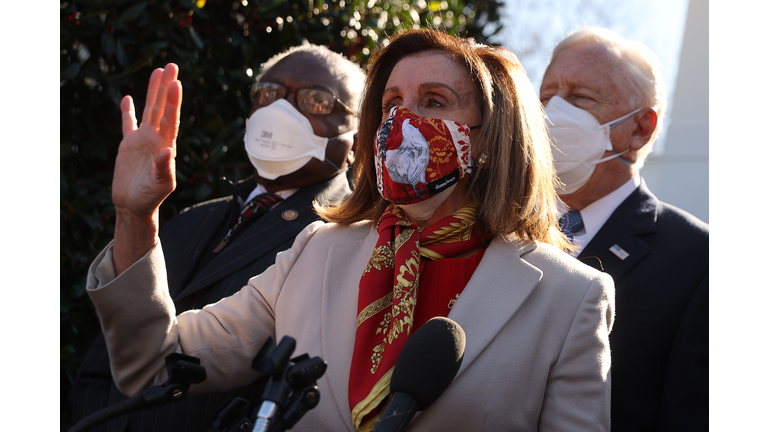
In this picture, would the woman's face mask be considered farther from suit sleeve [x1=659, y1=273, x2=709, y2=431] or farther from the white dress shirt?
suit sleeve [x1=659, y1=273, x2=709, y2=431]

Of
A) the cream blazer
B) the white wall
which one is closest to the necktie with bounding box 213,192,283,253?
the cream blazer

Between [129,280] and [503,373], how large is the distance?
1204 millimetres

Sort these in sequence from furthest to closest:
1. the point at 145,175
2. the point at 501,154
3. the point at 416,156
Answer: the point at 501,154 < the point at 416,156 < the point at 145,175

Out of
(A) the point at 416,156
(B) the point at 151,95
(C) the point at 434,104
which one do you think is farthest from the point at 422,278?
(B) the point at 151,95

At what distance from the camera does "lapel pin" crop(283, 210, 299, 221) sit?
3340mm

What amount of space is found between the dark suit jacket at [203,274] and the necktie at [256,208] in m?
0.05

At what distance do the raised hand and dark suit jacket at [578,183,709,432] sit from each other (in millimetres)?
2049

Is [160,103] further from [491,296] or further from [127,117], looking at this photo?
[491,296]

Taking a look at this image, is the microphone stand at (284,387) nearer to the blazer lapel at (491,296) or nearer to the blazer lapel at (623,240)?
A: the blazer lapel at (491,296)

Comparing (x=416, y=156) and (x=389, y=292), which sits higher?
(x=416, y=156)

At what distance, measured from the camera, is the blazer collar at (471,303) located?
81.0 inches

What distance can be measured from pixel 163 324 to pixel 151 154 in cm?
55

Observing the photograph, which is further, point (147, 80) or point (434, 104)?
point (147, 80)

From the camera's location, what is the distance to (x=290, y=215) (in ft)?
11.0
